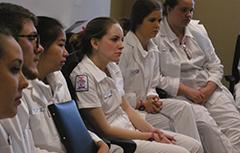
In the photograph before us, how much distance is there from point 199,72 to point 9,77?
2.40 metres

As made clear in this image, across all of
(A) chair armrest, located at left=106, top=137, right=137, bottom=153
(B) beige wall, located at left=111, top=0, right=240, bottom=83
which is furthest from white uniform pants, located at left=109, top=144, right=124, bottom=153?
(B) beige wall, located at left=111, top=0, right=240, bottom=83

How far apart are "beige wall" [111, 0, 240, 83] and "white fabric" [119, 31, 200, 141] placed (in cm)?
172

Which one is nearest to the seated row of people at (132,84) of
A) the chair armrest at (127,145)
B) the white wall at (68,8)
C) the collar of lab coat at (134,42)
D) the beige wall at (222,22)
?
the collar of lab coat at (134,42)

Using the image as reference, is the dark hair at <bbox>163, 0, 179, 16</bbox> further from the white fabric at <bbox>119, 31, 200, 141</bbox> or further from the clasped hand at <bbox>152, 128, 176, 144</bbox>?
the clasped hand at <bbox>152, 128, 176, 144</bbox>

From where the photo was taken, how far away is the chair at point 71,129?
6.67 feet

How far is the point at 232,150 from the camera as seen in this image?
10.5 ft

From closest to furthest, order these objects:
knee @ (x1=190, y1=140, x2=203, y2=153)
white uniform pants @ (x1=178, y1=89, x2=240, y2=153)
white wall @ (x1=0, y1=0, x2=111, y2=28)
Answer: knee @ (x1=190, y1=140, x2=203, y2=153) < white wall @ (x1=0, y1=0, x2=111, y2=28) < white uniform pants @ (x1=178, y1=89, x2=240, y2=153)

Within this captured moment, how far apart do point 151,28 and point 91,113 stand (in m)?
0.90

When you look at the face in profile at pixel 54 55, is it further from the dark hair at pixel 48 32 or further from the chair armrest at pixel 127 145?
the chair armrest at pixel 127 145

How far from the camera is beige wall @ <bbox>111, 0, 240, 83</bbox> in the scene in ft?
15.5

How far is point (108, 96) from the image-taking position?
2564 mm

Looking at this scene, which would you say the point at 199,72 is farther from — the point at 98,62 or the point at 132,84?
the point at 98,62

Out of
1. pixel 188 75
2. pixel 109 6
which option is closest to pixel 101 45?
pixel 188 75

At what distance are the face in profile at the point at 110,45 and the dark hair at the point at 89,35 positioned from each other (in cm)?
3
